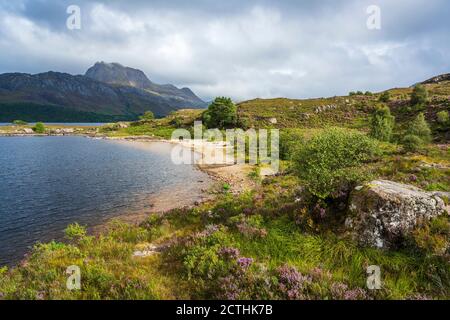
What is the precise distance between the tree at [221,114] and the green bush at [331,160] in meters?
94.6

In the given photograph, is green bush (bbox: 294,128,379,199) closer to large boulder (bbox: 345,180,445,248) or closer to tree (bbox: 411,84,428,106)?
large boulder (bbox: 345,180,445,248)

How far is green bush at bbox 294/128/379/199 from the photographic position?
35.1 feet

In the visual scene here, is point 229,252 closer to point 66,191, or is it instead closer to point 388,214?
point 388,214

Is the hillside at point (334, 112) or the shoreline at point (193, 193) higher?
the hillside at point (334, 112)

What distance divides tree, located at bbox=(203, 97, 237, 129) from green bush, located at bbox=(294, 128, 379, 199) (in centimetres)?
9462

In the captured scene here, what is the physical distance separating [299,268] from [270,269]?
0.84m

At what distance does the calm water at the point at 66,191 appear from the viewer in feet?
64.5

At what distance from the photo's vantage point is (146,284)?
23.4ft

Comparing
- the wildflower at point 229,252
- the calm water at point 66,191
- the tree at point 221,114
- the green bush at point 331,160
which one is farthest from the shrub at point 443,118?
the wildflower at point 229,252

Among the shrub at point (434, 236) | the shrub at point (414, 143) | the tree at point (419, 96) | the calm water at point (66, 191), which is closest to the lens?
the shrub at point (434, 236)

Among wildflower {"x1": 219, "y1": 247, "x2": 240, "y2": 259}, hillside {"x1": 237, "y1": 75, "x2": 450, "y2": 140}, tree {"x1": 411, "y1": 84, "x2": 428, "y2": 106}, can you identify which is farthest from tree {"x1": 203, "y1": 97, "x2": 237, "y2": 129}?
wildflower {"x1": 219, "y1": 247, "x2": 240, "y2": 259}

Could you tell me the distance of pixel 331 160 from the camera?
450 inches

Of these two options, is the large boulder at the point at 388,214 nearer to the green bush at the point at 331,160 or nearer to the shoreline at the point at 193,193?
the green bush at the point at 331,160
